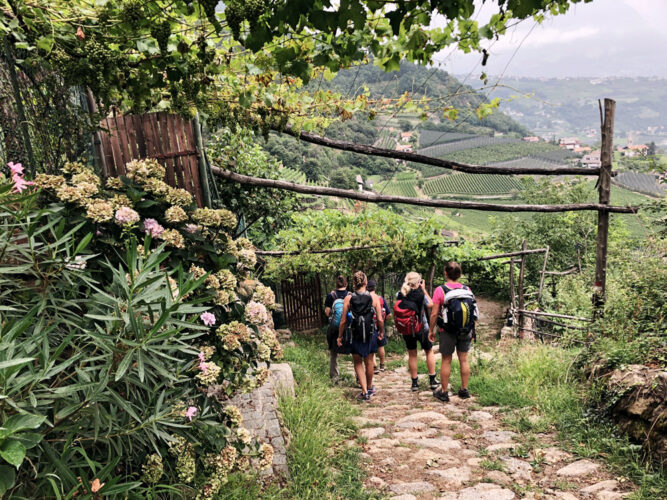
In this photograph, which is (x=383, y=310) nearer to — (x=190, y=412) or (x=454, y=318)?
(x=454, y=318)

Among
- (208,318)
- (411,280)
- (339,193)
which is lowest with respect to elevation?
(411,280)

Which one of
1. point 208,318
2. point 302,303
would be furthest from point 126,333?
point 302,303

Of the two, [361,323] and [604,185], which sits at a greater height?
[604,185]

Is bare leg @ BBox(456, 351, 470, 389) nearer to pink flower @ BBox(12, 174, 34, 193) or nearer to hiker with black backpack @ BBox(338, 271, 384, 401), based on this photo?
hiker with black backpack @ BBox(338, 271, 384, 401)

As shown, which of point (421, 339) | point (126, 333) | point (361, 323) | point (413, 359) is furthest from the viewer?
point (413, 359)

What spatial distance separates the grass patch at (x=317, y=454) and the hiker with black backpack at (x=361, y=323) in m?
0.71

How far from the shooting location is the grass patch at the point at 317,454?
2.63 meters

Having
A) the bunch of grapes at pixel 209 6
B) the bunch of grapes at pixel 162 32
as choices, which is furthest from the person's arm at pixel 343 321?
the bunch of grapes at pixel 209 6

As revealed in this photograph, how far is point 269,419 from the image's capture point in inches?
128

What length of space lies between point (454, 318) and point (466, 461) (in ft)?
4.99

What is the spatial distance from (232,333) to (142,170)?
3.47ft

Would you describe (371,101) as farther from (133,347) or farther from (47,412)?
(47,412)

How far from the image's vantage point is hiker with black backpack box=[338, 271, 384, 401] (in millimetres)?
4871

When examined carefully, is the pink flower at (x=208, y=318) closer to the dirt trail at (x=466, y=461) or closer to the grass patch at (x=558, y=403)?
the dirt trail at (x=466, y=461)
